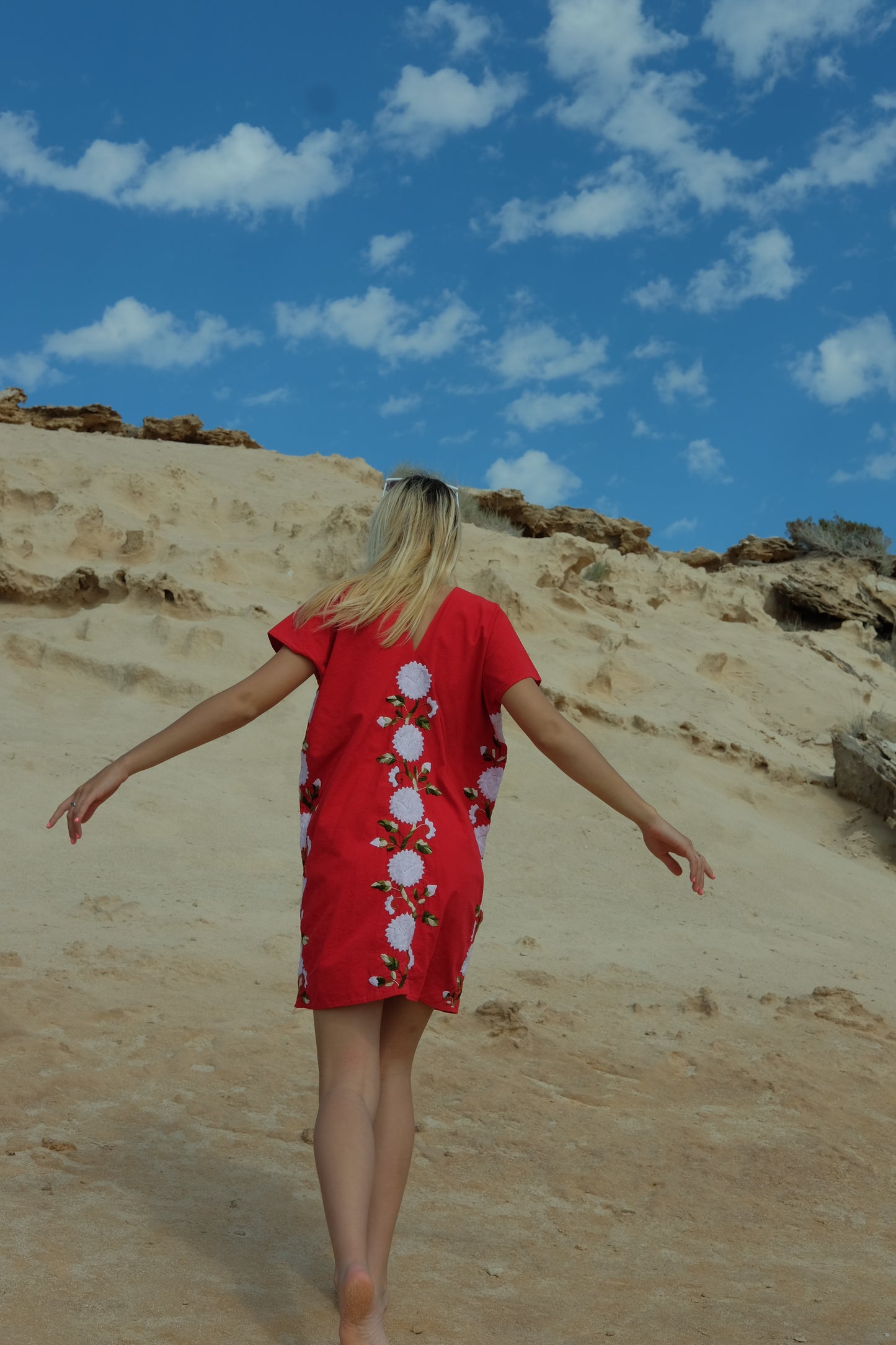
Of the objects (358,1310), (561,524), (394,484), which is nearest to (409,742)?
(394,484)

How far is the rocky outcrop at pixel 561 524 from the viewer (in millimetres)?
16594

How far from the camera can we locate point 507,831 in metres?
7.26

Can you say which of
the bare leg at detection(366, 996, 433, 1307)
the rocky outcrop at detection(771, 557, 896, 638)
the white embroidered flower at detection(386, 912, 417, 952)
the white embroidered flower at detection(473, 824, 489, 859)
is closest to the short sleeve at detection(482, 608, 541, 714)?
the white embroidered flower at detection(473, 824, 489, 859)

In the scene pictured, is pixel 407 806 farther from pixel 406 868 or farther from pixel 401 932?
pixel 401 932

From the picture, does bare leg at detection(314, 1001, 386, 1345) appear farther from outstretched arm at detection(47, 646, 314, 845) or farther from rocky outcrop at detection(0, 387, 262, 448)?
rocky outcrop at detection(0, 387, 262, 448)

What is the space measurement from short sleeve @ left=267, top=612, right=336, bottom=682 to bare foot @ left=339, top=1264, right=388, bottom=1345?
1179mm

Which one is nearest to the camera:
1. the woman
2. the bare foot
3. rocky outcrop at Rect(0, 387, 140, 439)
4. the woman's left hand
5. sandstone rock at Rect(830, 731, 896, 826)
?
the bare foot

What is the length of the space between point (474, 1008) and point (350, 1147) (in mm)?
2658

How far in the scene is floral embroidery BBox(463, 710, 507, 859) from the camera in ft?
8.46

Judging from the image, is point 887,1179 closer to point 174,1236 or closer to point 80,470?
point 174,1236

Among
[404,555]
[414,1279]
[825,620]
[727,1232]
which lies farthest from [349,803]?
[825,620]

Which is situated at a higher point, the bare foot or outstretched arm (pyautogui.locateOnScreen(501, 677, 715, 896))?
outstretched arm (pyautogui.locateOnScreen(501, 677, 715, 896))

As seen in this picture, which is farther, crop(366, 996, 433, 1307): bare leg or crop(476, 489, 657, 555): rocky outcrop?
crop(476, 489, 657, 555): rocky outcrop

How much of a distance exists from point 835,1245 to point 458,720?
6.03 feet
